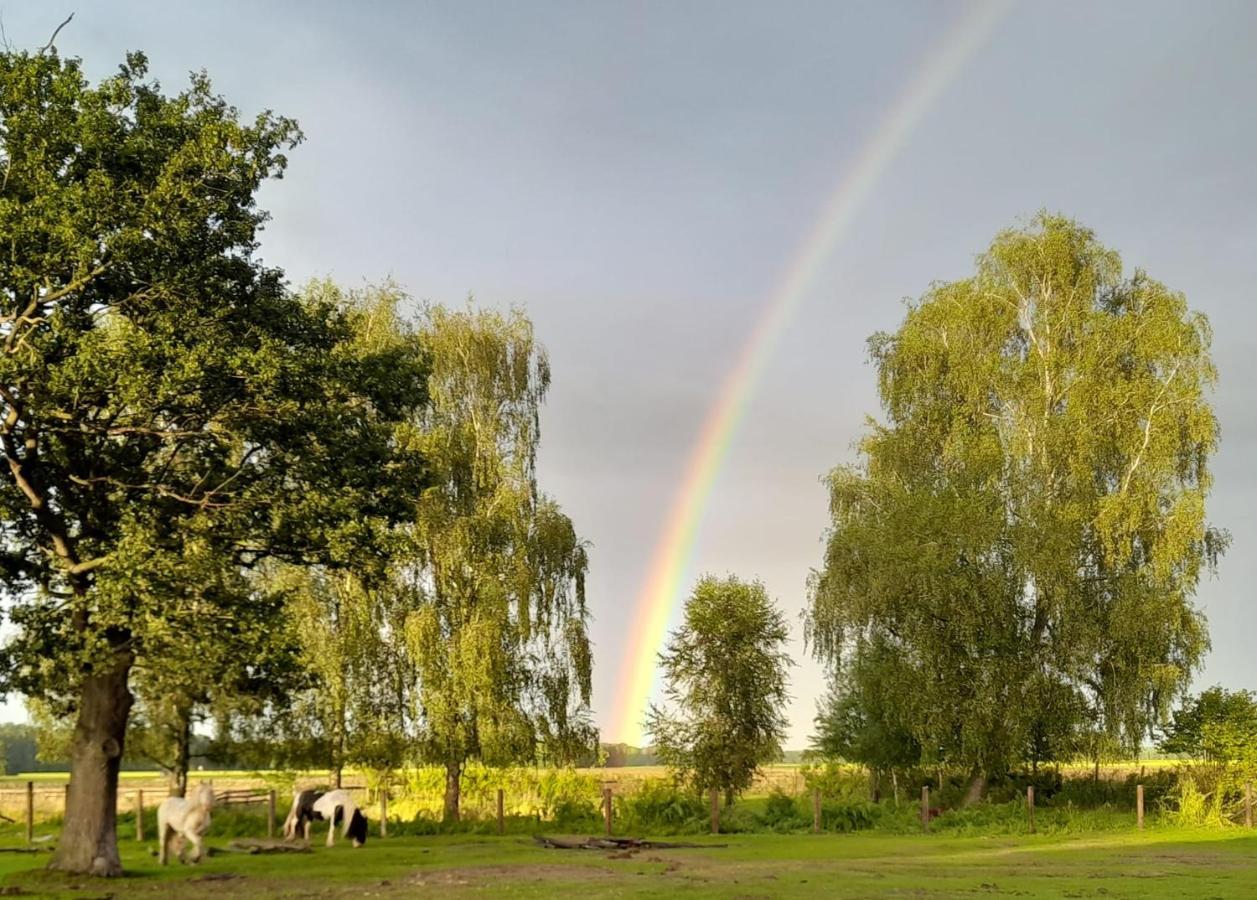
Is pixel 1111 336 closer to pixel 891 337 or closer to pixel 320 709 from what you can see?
pixel 891 337

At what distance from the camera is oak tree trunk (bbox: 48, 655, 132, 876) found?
2694cm

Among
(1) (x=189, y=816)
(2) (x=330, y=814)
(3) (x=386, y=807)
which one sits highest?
(1) (x=189, y=816)

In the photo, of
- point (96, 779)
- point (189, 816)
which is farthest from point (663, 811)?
point (96, 779)

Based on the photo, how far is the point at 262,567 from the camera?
44344 mm

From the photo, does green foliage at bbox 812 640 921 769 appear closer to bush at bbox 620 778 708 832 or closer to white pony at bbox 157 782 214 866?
bush at bbox 620 778 708 832

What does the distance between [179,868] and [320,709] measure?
15.2 m

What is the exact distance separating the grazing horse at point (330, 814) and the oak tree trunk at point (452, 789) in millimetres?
7566

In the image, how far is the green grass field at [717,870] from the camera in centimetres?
2308

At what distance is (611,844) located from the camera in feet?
118

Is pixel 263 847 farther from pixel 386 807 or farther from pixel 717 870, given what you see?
pixel 717 870

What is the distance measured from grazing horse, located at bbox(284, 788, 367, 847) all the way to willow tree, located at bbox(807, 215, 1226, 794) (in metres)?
21.9

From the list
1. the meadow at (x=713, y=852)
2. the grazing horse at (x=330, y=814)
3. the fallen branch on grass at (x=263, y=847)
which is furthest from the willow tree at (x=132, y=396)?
the grazing horse at (x=330, y=814)

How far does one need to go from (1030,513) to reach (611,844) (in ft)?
78.5

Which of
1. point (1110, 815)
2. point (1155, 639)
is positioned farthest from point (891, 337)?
point (1110, 815)
